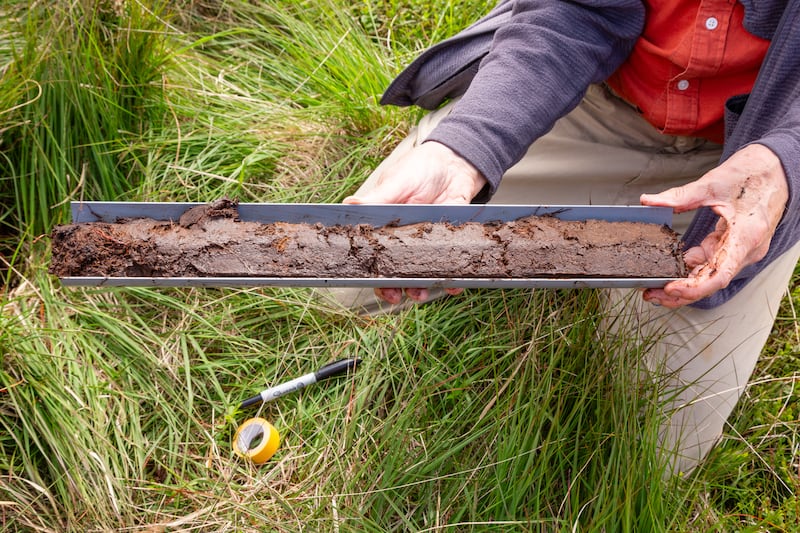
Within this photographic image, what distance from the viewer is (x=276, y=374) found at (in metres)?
1.87

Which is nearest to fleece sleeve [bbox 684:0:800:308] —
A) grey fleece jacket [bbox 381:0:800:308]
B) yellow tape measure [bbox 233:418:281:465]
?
grey fleece jacket [bbox 381:0:800:308]

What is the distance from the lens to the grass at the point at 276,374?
4.90 feet

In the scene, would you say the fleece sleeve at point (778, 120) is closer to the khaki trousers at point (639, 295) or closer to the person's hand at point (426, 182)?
the khaki trousers at point (639, 295)

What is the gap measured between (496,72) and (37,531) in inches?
65.7

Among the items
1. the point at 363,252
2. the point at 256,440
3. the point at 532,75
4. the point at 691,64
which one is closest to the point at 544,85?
the point at 532,75

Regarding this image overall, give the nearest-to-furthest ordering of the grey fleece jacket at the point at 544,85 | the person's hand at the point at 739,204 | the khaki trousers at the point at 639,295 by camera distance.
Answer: the person's hand at the point at 739,204 < the grey fleece jacket at the point at 544,85 < the khaki trousers at the point at 639,295

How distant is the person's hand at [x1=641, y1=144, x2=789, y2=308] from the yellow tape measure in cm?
114

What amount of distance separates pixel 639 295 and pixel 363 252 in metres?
0.78

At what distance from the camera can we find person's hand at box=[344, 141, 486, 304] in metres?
1.50

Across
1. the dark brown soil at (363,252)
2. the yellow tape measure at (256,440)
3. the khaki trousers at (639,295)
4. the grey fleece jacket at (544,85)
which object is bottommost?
the yellow tape measure at (256,440)

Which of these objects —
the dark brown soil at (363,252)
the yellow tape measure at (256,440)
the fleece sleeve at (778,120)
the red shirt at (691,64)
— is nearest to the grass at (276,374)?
the yellow tape measure at (256,440)

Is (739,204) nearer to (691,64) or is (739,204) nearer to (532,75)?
(691,64)

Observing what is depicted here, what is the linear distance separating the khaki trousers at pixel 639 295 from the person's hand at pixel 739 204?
0.98ft

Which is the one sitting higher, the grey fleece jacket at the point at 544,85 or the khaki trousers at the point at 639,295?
the grey fleece jacket at the point at 544,85
